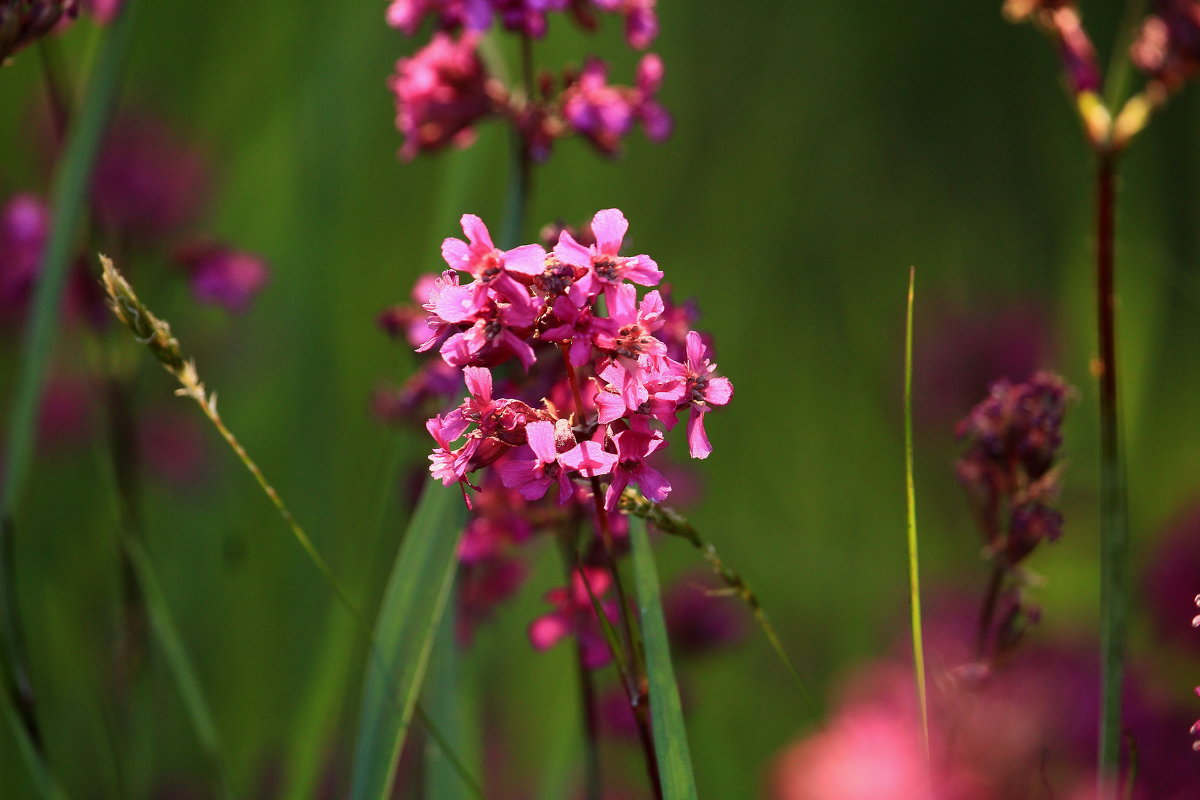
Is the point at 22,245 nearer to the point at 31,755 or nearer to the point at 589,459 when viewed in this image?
the point at 31,755

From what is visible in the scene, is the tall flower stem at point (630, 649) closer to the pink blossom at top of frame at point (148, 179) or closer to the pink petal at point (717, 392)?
the pink petal at point (717, 392)

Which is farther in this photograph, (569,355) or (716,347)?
(716,347)

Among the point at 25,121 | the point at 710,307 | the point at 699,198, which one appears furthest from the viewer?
the point at 699,198

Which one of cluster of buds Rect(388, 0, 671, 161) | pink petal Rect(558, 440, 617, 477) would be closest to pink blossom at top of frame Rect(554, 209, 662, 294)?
pink petal Rect(558, 440, 617, 477)

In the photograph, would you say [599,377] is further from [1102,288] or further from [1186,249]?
[1186,249]

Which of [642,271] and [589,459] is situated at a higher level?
[642,271]

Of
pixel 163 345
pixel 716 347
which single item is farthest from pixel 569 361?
pixel 716 347

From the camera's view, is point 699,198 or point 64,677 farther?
point 699,198

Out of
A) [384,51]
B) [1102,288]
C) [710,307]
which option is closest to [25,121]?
[384,51]
